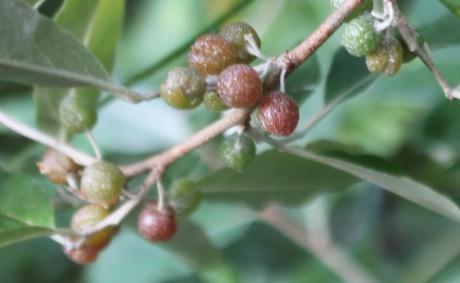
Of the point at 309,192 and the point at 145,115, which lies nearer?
the point at 309,192

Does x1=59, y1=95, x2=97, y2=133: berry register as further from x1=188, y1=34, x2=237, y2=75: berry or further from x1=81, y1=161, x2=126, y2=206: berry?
x1=188, y1=34, x2=237, y2=75: berry

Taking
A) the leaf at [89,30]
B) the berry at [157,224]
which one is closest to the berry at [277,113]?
the berry at [157,224]

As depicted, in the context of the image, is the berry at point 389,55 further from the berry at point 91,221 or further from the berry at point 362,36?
the berry at point 91,221

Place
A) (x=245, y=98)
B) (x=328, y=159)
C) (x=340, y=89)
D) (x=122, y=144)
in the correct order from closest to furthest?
(x=245, y=98)
(x=328, y=159)
(x=340, y=89)
(x=122, y=144)

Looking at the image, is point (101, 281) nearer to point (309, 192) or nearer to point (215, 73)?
point (309, 192)

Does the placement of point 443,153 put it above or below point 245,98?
below

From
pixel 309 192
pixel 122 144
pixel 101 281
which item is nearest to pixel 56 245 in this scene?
pixel 101 281

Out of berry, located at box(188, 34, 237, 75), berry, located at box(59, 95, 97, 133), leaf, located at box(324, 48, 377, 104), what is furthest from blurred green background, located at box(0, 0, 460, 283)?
berry, located at box(188, 34, 237, 75)
